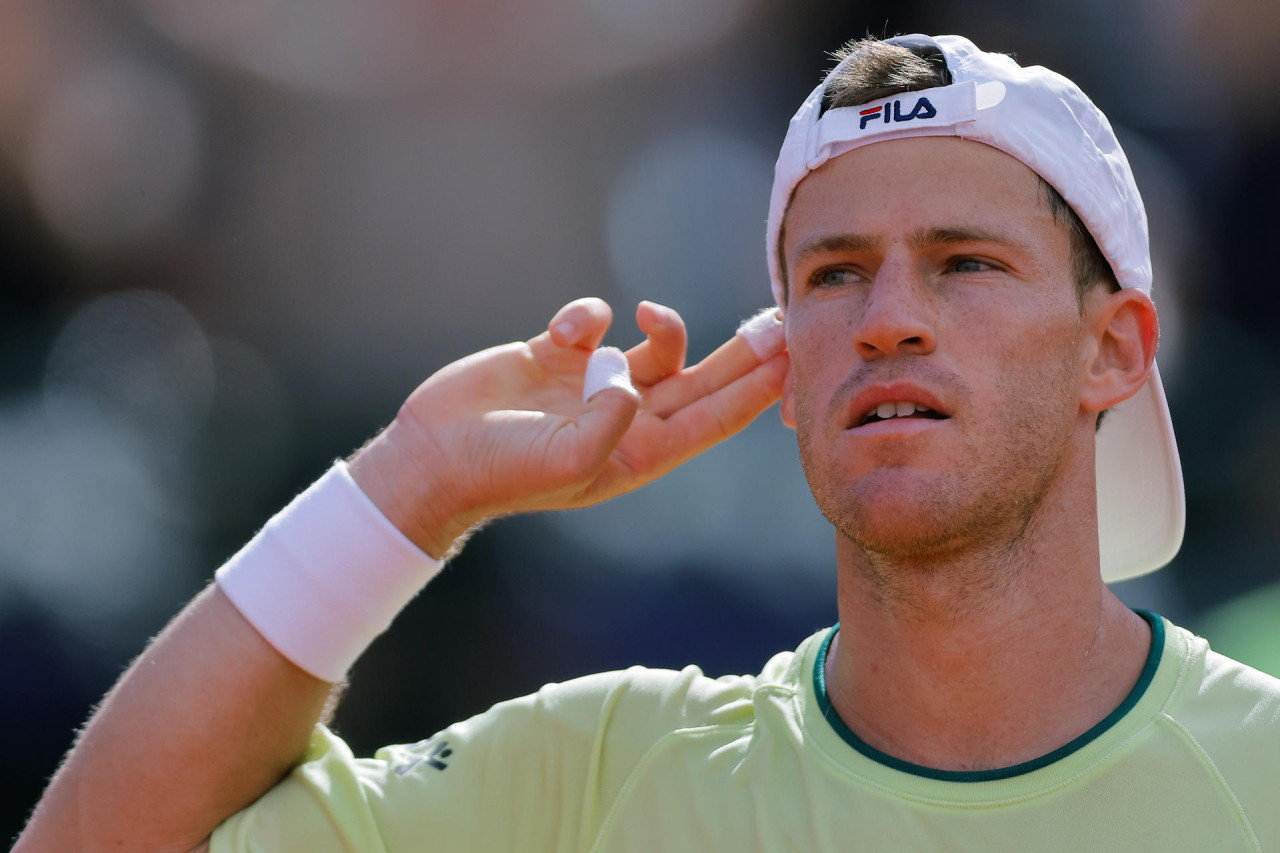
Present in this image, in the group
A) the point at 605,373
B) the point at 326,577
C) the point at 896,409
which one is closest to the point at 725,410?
the point at 605,373

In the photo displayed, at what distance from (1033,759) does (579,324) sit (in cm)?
108

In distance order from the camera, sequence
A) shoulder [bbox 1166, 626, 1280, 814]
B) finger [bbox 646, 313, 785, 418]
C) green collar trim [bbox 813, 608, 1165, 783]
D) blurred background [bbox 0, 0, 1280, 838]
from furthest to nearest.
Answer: blurred background [bbox 0, 0, 1280, 838]
finger [bbox 646, 313, 785, 418]
green collar trim [bbox 813, 608, 1165, 783]
shoulder [bbox 1166, 626, 1280, 814]

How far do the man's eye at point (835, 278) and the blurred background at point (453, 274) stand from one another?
96.3 inches

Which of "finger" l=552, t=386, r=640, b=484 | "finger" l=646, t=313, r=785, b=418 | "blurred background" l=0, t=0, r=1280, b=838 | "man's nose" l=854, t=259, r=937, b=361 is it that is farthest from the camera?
"blurred background" l=0, t=0, r=1280, b=838

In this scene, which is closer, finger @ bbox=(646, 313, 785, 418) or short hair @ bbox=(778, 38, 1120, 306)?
short hair @ bbox=(778, 38, 1120, 306)

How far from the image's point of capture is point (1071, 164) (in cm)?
209

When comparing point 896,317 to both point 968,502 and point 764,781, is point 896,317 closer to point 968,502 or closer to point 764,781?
point 968,502

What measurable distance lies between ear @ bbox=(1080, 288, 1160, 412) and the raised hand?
591 millimetres

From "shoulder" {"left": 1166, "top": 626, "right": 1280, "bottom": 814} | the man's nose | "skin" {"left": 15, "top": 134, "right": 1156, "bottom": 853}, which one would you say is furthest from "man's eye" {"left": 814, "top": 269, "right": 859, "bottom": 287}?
"shoulder" {"left": 1166, "top": 626, "right": 1280, "bottom": 814}

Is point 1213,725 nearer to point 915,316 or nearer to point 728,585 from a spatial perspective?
point 915,316

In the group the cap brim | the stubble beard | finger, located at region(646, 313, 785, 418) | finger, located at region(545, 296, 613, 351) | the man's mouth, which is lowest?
the cap brim

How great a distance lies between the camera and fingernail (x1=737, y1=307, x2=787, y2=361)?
7.86 ft

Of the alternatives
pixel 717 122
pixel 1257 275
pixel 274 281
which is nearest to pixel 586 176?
pixel 717 122

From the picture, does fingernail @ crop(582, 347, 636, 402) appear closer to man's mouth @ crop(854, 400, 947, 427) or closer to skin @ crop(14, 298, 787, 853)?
skin @ crop(14, 298, 787, 853)
